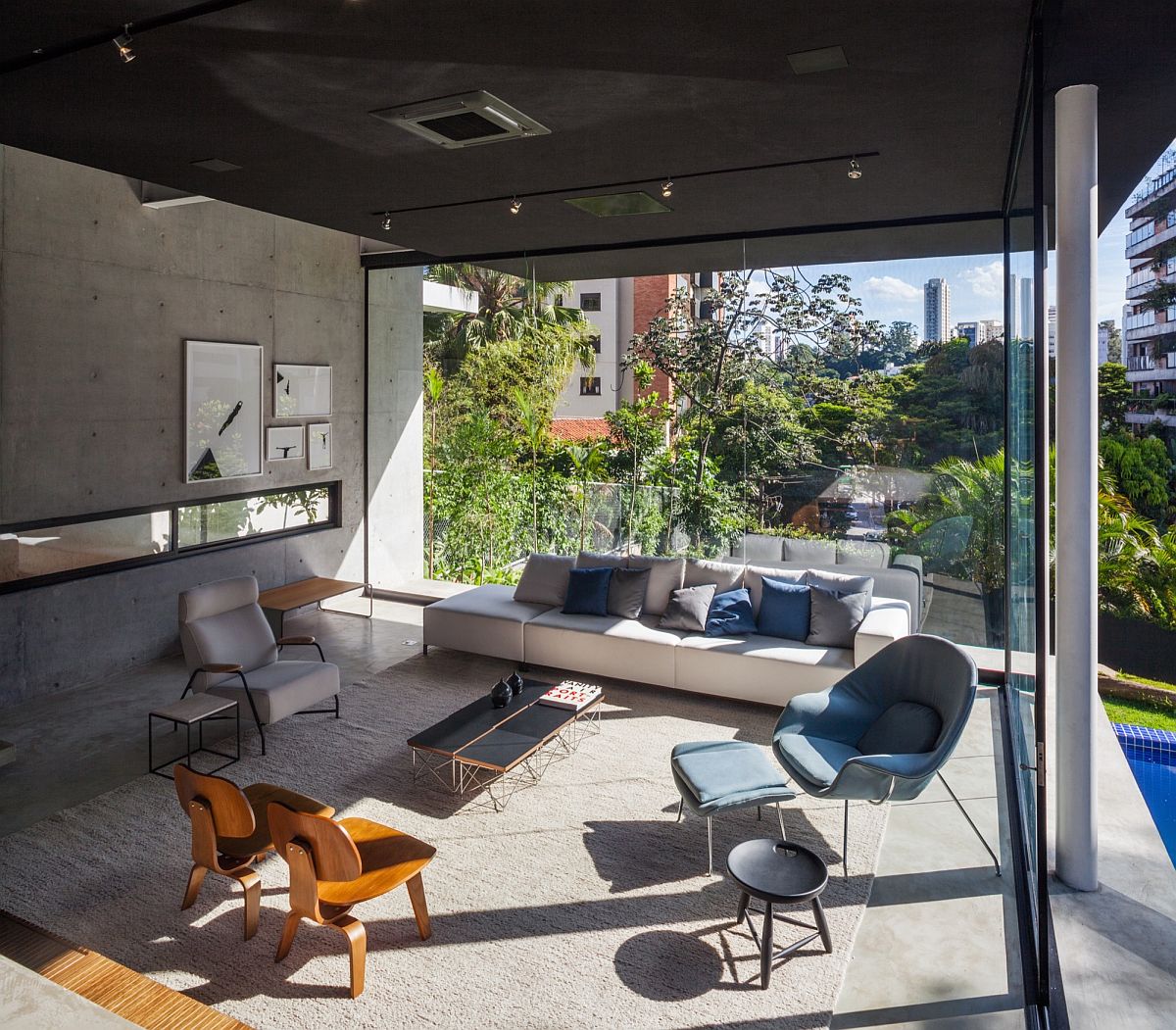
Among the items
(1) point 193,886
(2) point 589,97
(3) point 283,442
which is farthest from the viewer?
(3) point 283,442

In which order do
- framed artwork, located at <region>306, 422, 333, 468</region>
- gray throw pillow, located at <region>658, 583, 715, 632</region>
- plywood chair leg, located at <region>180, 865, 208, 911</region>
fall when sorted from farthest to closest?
framed artwork, located at <region>306, 422, 333, 468</region>, gray throw pillow, located at <region>658, 583, 715, 632</region>, plywood chair leg, located at <region>180, 865, 208, 911</region>

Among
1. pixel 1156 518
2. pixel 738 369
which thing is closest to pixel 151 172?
pixel 738 369

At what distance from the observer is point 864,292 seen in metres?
6.51

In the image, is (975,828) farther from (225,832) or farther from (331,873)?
(225,832)

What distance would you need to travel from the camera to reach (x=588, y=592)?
6.52 meters

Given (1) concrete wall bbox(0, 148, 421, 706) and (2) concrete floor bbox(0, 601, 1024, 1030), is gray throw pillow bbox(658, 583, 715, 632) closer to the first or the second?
(2) concrete floor bbox(0, 601, 1024, 1030)

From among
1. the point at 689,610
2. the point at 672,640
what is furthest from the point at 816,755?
the point at 689,610

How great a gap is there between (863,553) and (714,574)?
116 centimetres

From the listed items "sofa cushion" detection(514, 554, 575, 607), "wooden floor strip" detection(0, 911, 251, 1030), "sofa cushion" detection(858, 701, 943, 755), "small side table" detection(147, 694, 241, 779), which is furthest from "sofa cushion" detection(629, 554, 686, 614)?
"wooden floor strip" detection(0, 911, 251, 1030)

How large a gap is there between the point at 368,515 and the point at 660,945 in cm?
626

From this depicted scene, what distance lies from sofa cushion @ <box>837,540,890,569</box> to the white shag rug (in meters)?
2.29

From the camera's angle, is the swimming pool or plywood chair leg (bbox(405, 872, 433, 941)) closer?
plywood chair leg (bbox(405, 872, 433, 941))

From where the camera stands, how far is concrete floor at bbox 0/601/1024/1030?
296 centimetres

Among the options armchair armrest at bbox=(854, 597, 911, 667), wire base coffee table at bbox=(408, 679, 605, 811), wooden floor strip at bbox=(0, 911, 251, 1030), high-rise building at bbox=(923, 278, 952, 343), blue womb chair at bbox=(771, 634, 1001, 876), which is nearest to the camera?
wooden floor strip at bbox=(0, 911, 251, 1030)
